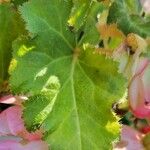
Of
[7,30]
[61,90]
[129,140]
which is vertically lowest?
[129,140]

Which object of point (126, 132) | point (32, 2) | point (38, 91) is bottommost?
point (126, 132)

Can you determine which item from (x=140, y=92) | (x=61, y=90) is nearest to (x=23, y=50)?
(x=61, y=90)

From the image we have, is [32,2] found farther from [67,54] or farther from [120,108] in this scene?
[120,108]

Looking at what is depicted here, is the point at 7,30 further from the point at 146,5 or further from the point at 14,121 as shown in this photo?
the point at 146,5

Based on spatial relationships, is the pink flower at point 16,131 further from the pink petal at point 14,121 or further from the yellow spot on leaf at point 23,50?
the yellow spot on leaf at point 23,50

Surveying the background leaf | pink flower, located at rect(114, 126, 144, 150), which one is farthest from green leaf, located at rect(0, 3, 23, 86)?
pink flower, located at rect(114, 126, 144, 150)

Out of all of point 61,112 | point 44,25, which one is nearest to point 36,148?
point 61,112

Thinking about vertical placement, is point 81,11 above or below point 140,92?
above
